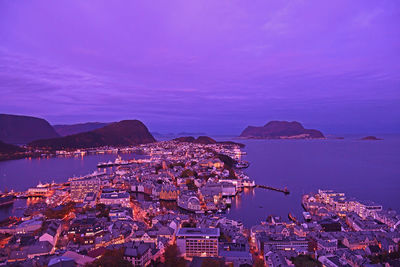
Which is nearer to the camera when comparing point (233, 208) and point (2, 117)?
point (233, 208)

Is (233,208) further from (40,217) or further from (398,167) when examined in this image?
(398,167)

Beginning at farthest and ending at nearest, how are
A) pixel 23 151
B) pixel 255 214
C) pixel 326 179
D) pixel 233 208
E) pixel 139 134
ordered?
pixel 139 134 → pixel 23 151 → pixel 326 179 → pixel 233 208 → pixel 255 214

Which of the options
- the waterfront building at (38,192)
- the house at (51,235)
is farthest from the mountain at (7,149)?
the house at (51,235)

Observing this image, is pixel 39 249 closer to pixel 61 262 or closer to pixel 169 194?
pixel 61 262

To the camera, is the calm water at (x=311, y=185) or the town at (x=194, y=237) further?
the calm water at (x=311, y=185)

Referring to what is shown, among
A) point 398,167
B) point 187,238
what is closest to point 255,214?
point 187,238

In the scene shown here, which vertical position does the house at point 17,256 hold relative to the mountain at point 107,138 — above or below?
below

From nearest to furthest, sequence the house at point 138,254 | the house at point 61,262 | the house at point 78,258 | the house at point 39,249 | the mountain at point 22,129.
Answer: the house at point 61,262, the house at point 78,258, the house at point 138,254, the house at point 39,249, the mountain at point 22,129

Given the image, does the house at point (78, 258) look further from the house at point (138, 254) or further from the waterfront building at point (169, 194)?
the waterfront building at point (169, 194)
